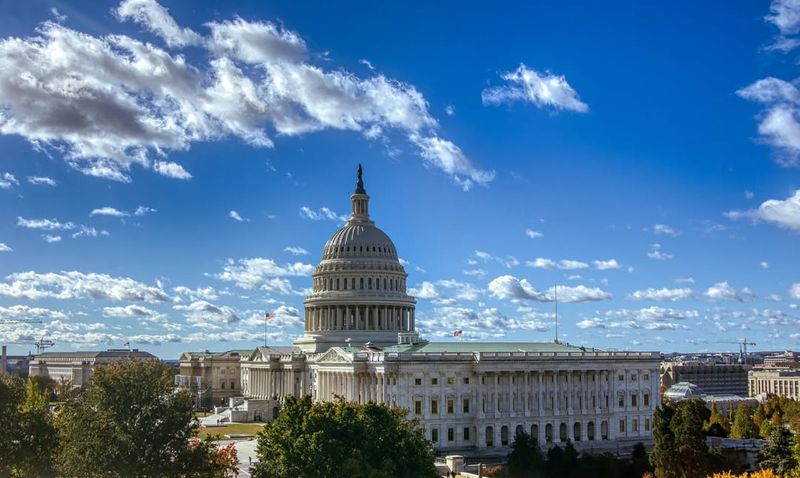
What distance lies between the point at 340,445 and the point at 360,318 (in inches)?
3846

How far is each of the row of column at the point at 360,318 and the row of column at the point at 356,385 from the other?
32.3 m

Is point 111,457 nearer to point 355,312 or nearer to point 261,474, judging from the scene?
point 261,474

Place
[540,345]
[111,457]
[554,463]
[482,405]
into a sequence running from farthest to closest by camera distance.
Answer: [540,345]
[482,405]
[554,463]
[111,457]

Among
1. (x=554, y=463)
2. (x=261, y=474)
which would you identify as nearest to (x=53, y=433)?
(x=261, y=474)

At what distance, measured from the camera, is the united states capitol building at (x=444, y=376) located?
13125 cm

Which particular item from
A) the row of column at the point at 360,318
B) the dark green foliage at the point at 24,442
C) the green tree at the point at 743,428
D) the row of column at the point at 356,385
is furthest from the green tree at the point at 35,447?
the green tree at the point at 743,428

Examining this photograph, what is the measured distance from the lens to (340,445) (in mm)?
80000

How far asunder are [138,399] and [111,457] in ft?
15.0

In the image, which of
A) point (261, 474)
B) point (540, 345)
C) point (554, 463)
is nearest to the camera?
point (261, 474)

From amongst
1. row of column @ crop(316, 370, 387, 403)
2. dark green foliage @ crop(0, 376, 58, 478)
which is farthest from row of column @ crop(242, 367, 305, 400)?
dark green foliage @ crop(0, 376, 58, 478)

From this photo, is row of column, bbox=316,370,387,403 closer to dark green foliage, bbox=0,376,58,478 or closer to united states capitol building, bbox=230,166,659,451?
united states capitol building, bbox=230,166,659,451

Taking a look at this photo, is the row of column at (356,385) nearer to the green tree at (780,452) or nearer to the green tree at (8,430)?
the green tree at (780,452)

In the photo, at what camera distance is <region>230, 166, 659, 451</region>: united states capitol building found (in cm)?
13125

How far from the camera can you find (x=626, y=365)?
150000 millimetres
